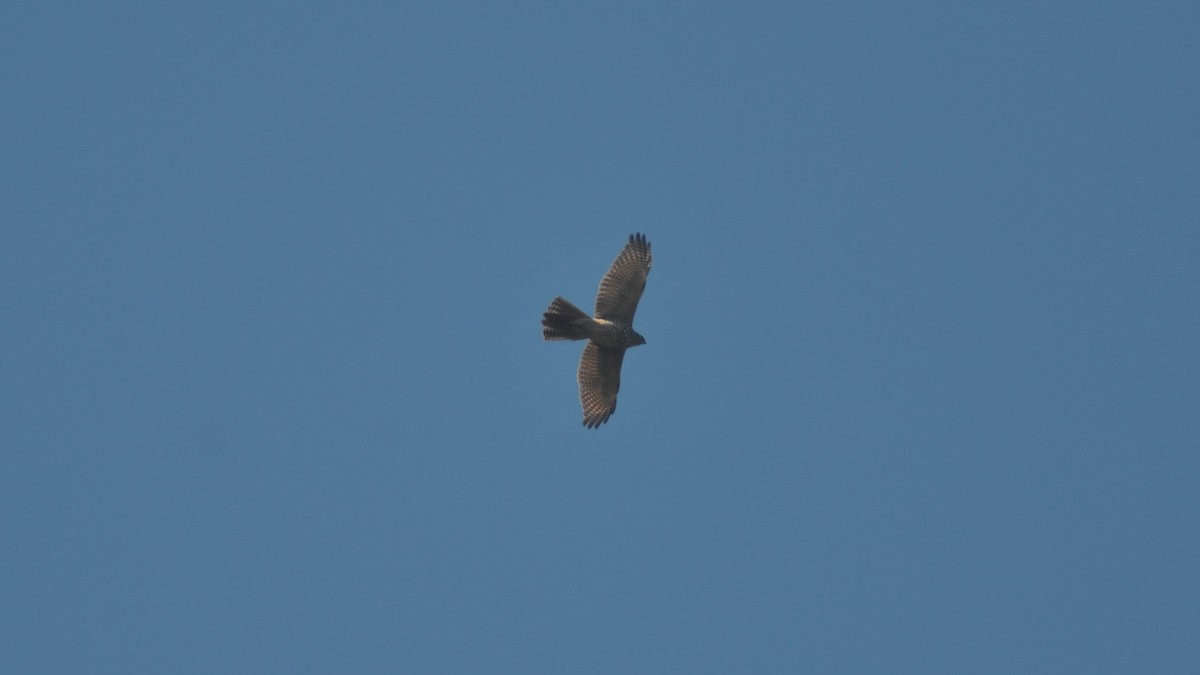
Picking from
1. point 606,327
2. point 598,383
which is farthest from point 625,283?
point 598,383

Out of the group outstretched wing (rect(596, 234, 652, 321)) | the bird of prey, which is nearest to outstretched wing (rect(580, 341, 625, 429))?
the bird of prey

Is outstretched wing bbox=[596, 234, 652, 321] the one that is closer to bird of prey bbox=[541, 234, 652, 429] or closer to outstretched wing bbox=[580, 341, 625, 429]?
bird of prey bbox=[541, 234, 652, 429]

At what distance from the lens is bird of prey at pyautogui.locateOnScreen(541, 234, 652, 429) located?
38.8m

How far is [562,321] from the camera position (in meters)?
38.8

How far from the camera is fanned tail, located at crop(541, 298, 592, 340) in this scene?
1517 inches

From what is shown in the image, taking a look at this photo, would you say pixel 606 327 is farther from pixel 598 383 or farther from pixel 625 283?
pixel 598 383

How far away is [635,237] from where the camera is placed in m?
39.8

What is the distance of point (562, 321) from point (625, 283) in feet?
5.29

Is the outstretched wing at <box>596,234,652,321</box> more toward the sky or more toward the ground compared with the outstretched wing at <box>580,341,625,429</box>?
more toward the sky

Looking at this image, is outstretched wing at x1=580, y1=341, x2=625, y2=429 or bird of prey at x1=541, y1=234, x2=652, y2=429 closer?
bird of prey at x1=541, y1=234, x2=652, y2=429

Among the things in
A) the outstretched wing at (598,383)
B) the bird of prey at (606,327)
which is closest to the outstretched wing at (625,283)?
the bird of prey at (606,327)

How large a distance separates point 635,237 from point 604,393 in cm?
318

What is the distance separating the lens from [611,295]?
39.5 metres

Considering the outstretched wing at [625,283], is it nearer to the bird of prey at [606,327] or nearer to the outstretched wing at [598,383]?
the bird of prey at [606,327]
